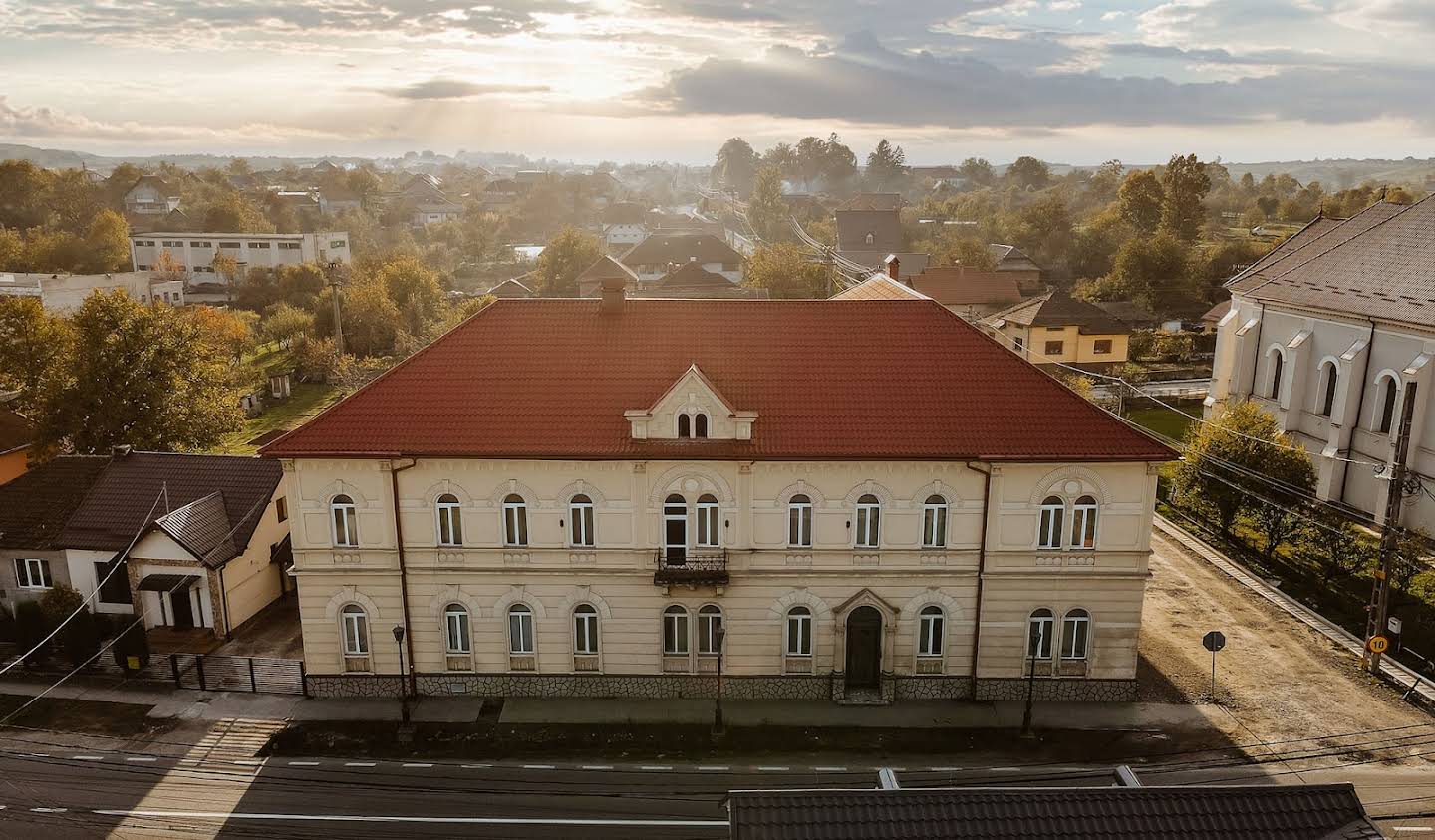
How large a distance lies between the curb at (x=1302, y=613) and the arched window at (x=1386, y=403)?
1114cm

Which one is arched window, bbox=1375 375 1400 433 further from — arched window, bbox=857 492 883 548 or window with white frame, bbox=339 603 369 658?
window with white frame, bbox=339 603 369 658

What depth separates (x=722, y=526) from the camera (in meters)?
30.0

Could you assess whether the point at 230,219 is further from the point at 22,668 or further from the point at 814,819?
the point at 814,819

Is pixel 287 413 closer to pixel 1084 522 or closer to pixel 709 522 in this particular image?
pixel 709 522

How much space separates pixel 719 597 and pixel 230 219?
136m

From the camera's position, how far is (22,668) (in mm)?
33344

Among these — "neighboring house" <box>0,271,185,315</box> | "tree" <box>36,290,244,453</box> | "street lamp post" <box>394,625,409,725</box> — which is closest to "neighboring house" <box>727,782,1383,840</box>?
"street lamp post" <box>394,625,409,725</box>

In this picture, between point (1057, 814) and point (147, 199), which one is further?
point (147, 199)

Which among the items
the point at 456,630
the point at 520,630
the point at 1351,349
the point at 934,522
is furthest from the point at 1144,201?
the point at 456,630

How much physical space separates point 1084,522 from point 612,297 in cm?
1815

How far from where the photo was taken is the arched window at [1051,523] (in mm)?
29703

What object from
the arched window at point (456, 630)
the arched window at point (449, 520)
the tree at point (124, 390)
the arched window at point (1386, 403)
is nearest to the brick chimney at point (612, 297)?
the arched window at point (449, 520)

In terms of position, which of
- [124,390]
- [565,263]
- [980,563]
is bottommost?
[980,563]

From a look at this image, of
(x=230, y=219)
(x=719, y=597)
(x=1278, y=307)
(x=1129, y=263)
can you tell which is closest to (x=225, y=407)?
(x=719, y=597)
